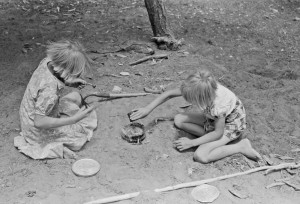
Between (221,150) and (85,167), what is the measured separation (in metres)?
1.25

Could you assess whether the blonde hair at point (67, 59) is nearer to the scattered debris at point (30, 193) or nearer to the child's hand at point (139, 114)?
the child's hand at point (139, 114)

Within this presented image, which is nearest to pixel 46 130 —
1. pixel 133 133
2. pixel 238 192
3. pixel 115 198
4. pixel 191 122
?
pixel 133 133

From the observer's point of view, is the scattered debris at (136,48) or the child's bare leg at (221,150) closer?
the child's bare leg at (221,150)

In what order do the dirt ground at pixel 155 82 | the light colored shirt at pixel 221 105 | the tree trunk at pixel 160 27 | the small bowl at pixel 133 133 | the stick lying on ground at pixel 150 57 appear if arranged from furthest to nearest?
the tree trunk at pixel 160 27
the stick lying on ground at pixel 150 57
the small bowl at pixel 133 133
the light colored shirt at pixel 221 105
the dirt ground at pixel 155 82

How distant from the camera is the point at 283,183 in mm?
3414

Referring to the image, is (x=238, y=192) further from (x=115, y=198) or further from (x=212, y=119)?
(x=115, y=198)

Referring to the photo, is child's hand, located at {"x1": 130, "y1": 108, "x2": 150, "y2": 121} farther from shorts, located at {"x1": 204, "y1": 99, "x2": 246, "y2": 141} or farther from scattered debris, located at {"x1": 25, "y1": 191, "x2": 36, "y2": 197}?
scattered debris, located at {"x1": 25, "y1": 191, "x2": 36, "y2": 197}

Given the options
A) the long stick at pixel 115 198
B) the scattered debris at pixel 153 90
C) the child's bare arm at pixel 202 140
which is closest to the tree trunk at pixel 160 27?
the scattered debris at pixel 153 90

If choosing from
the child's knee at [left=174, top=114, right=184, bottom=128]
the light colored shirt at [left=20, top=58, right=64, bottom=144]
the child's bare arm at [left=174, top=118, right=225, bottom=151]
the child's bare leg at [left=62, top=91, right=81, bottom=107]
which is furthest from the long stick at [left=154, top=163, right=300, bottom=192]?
the child's bare leg at [left=62, top=91, right=81, bottom=107]

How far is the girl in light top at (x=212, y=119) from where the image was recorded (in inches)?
135

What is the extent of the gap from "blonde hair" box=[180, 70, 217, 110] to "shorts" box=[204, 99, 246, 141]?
0.36 meters

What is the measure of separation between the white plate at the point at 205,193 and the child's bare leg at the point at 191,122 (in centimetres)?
74

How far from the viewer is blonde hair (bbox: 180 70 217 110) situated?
340cm

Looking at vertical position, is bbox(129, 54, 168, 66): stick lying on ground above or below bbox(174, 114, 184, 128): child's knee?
above
